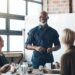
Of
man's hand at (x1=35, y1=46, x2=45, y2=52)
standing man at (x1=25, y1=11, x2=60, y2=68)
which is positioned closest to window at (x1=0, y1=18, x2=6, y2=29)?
standing man at (x1=25, y1=11, x2=60, y2=68)

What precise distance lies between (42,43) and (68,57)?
4.91ft

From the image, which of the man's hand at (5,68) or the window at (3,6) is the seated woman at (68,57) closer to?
the man's hand at (5,68)

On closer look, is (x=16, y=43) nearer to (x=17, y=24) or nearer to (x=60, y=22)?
(x=17, y=24)

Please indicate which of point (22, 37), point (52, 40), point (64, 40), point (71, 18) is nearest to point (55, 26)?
point (71, 18)

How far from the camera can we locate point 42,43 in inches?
172

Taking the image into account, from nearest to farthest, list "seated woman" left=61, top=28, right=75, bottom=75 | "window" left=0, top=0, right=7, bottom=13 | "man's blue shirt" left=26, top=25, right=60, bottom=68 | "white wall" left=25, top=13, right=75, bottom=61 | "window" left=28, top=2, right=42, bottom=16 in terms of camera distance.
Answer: "seated woman" left=61, top=28, right=75, bottom=75 → "man's blue shirt" left=26, top=25, right=60, bottom=68 → "white wall" left=25, top=13, right=75, bottom=61 → "window" left=0, top=0, right=7, bottom=13 → "window" left=28, top=2, right=42, bottom=16

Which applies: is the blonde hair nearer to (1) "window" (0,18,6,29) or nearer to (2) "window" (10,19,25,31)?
(1) "window" (0,18,6,29)

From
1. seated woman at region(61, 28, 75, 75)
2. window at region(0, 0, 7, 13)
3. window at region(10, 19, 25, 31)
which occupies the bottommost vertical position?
seated woman at region(61, 28, 75, 75)

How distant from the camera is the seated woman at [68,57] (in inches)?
114

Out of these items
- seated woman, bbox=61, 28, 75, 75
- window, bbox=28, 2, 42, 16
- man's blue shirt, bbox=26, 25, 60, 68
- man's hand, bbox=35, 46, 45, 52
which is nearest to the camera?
seated woman, bbox=61, 28, 75, 75

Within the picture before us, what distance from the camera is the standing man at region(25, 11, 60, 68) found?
430cm

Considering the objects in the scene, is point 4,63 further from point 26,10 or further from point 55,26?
point 26,10

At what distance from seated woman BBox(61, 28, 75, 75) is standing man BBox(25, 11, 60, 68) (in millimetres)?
1295

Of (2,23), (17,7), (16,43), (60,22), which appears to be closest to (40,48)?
(60,22)
